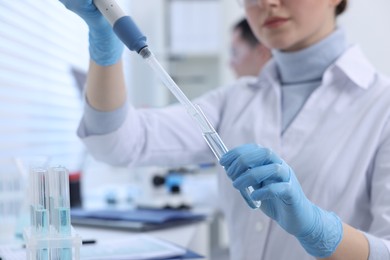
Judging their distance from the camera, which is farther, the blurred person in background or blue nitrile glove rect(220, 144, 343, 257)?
the blurred person in background

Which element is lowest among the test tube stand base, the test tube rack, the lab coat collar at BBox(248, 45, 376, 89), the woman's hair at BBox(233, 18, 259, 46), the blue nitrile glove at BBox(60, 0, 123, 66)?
the test tube stand base

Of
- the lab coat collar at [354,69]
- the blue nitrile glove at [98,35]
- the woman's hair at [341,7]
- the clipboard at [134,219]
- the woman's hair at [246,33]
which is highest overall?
the woman's hair at [246,33]

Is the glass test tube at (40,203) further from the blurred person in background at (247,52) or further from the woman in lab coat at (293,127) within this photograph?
the blurred person in background at (247,52)

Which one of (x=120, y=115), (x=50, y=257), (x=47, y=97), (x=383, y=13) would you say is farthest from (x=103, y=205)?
(x=383, y=13)

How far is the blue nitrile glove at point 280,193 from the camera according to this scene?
0.78 meters

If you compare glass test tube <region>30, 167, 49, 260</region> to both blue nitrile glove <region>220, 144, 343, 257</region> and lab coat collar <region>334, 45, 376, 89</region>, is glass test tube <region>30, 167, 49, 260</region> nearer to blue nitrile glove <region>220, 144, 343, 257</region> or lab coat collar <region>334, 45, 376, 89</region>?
blue nitrile glove <region>220, 144, 343, 257</region>

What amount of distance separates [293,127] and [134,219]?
60cm

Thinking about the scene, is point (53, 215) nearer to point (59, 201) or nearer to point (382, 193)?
point (59, 201)

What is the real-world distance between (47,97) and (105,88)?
1042 millimetres

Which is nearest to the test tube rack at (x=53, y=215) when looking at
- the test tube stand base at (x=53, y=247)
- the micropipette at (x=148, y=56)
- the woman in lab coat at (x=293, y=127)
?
the test tube stand base at (x=53, y=247)

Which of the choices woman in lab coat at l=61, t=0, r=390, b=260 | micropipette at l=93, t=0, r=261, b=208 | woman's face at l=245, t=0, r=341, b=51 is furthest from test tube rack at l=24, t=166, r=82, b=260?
woman's face at l=245, t=0, r=341, b=51

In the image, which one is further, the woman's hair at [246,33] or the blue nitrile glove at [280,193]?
the woman's hair at [246,33]

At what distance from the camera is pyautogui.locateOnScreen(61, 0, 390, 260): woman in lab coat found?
39.8 inches

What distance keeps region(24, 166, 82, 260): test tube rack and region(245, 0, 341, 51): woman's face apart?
2.10 feet
